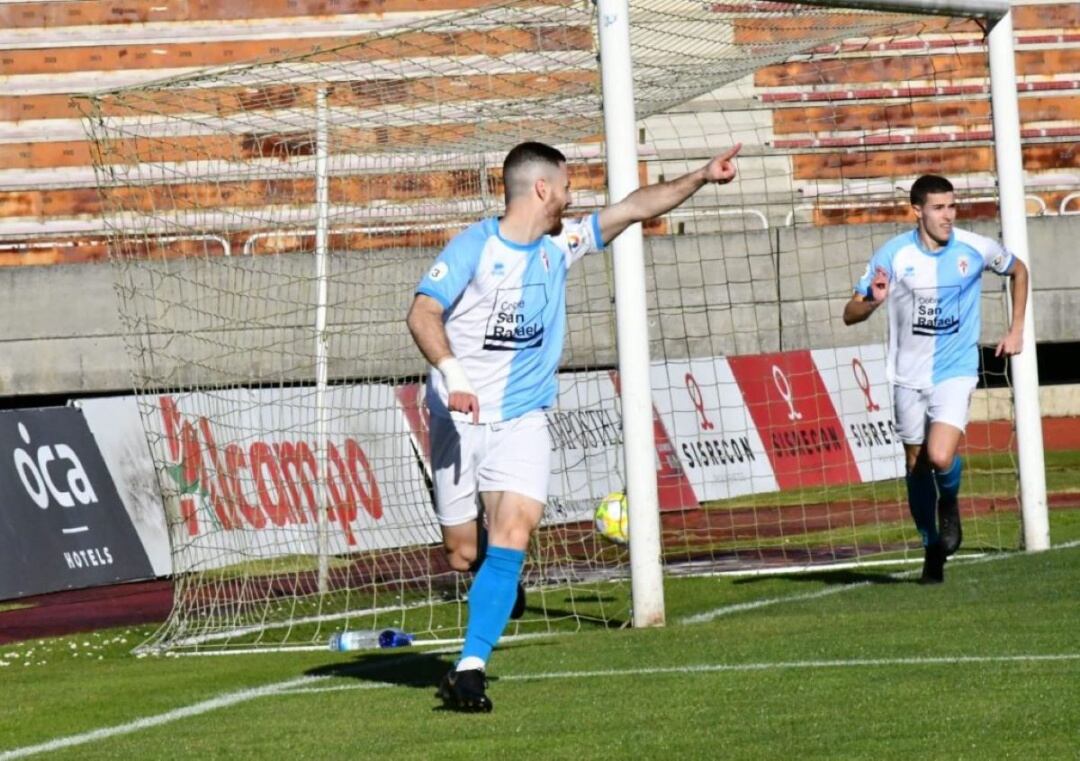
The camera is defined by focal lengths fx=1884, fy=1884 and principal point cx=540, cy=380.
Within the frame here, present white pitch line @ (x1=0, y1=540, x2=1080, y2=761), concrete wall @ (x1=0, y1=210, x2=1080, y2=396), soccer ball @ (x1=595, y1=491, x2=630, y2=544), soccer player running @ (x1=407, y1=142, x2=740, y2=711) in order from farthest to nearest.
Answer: concrete wall @ (x1=0, y1=210, x2=1080, y2=396), soccer ball @ (x1=595, y1=491, x2=630, y2=544), soccer player running @ (x1=407, y1=142, x2=740, y2=711), white pitch line @ (x1=0, y1=540, x2=1080, y2=761)

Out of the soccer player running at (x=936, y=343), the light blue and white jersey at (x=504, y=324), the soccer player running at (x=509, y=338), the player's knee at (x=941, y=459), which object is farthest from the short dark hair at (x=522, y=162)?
the player's knee at (x=941, y=459)

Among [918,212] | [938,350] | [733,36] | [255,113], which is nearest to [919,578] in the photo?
[938,350]

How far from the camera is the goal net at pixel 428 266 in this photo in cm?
1121

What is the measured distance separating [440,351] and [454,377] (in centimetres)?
15

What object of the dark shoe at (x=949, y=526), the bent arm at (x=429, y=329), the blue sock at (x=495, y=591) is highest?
the bent arm at (x=429, y=329)

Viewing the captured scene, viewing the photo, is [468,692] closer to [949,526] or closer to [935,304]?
[949,526]

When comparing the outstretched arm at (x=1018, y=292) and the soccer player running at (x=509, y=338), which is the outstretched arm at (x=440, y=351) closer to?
the soccer player running at (x=509, y=338)

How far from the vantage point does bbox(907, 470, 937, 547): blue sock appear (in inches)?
389

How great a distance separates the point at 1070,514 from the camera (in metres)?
14.5

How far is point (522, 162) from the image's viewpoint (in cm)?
671

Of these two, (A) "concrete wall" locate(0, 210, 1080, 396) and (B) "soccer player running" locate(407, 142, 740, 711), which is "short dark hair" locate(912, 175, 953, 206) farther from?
(A) "concrete wall" locate(0, 210, 1080, 396)

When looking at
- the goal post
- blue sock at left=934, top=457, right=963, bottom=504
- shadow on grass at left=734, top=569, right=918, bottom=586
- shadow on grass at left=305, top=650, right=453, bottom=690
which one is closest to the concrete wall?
shadow on grass at left=734, top=569, right=918, bottom=586

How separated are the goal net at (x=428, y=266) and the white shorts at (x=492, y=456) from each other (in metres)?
2.64

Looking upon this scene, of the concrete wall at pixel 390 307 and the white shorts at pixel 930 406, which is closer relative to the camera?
the white shorts at pixel 930 406
